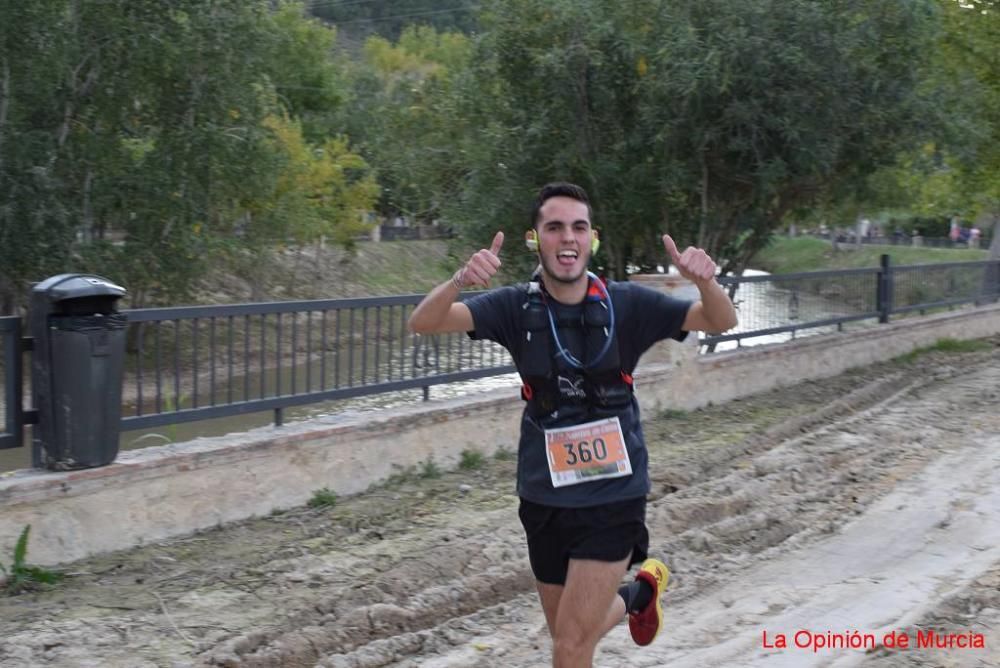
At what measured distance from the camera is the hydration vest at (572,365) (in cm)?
404

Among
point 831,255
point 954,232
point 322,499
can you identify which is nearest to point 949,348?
point 322,499

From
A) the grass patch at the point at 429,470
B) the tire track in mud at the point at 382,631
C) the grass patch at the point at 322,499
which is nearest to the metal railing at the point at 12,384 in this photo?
the grass patch at the point at 322,499

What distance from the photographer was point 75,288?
6.78 metres

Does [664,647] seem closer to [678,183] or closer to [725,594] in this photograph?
[725,594]

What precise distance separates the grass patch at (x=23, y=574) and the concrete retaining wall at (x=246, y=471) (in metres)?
0.06

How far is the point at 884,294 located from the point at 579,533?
15204mm

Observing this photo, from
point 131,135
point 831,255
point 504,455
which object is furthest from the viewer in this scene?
point 831,255

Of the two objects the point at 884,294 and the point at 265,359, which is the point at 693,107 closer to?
the point at 884,294

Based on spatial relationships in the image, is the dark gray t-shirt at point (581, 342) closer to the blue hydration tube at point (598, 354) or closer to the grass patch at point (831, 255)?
the blue hydration tube at point (598, 354)

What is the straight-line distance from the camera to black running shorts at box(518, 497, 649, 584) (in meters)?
4.03

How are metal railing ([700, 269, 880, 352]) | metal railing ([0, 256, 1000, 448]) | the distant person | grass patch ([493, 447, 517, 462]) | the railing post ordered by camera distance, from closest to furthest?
metal railing ([0, 256, 1000, 448]), grass patch ([493, 447, 517, 462]), metal railing ([700, 269, 880, 352]), the railing post, the distant person

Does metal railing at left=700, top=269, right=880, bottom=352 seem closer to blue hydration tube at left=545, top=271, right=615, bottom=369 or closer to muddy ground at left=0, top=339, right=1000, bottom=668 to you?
muddy ground at left=0, top=339, right=1000, bottom=668

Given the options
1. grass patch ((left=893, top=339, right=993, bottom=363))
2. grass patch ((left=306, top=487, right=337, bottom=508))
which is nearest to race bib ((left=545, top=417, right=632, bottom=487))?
grass patch ((left=306, top=487, right=337, bottom=508))

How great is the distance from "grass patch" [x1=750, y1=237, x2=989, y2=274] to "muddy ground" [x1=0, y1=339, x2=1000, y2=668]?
4589cm
